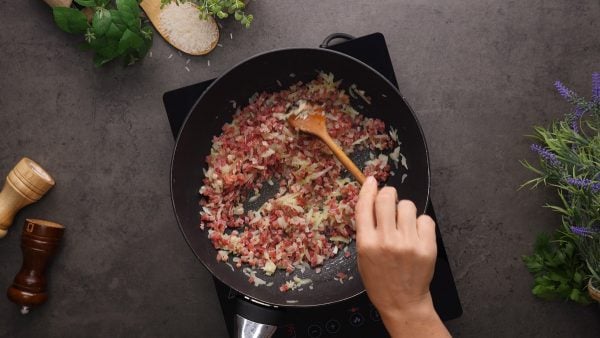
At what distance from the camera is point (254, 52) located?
174 cm

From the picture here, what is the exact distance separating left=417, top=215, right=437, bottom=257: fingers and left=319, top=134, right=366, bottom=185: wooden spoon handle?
356 millimetres

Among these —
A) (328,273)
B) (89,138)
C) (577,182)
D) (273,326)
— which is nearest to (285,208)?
(328,273)

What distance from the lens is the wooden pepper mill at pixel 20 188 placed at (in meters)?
1.67

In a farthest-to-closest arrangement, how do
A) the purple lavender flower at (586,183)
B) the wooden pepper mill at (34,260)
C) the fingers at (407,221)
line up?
1. the wooden pepper mill at (34,260)
2. the purple lavender flower at (586,183)
3. the fingers at (407,221)

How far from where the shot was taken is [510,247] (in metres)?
1.76

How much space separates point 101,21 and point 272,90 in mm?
489

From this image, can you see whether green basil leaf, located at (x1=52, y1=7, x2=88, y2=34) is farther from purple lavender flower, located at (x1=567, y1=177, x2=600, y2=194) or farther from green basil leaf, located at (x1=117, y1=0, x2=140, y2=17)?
purple lavender flower, located at (x1=567, y1=177, x2=600, y2=194)

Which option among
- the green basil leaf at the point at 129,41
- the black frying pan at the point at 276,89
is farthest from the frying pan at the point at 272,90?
the green basil leaf at the point at 129,41

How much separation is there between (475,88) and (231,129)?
72cm

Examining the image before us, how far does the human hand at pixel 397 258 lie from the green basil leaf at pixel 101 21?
86cm

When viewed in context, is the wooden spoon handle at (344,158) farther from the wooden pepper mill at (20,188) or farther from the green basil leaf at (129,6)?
the wooden pepper mill at (20,188)

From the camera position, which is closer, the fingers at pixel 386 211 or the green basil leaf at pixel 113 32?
the fingers at pixel 386 211

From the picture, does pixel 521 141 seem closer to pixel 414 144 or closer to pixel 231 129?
pixel 414 144

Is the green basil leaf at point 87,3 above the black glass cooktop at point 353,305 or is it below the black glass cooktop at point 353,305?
above
